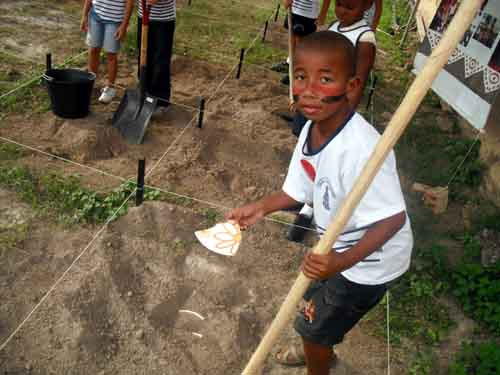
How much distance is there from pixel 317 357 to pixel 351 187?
0.87 metres

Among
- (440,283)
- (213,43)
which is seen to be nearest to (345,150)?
(440,283)

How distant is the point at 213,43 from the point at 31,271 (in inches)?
211

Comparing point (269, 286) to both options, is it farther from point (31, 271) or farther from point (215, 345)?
point (31, 271)

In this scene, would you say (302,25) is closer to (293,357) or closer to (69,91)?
(69,91)

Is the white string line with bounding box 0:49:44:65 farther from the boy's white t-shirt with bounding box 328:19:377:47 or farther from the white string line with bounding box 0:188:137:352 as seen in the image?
the boy's white t-shirt with bounding box 328:19:377:47

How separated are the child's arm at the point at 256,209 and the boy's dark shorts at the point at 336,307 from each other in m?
0.35

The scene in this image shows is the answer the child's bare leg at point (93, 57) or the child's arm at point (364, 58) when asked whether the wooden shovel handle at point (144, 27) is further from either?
the child's arm at point (364, 58)

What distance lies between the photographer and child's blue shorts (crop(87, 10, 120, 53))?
166 inches

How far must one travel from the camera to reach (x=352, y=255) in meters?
1.32

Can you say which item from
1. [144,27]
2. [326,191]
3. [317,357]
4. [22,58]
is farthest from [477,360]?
[22,58]

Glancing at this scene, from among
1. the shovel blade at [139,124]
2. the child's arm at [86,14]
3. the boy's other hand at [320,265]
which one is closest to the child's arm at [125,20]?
the child's arm at [86,14]

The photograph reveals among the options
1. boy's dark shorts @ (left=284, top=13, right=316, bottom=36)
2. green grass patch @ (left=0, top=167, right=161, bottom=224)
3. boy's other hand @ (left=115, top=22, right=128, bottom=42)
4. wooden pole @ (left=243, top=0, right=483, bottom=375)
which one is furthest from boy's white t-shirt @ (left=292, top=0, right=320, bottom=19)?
wooden pole @ (left=243, top=0, right=483, bottom=375)

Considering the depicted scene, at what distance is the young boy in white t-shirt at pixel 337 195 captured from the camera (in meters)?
1.34

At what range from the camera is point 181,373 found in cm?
224
